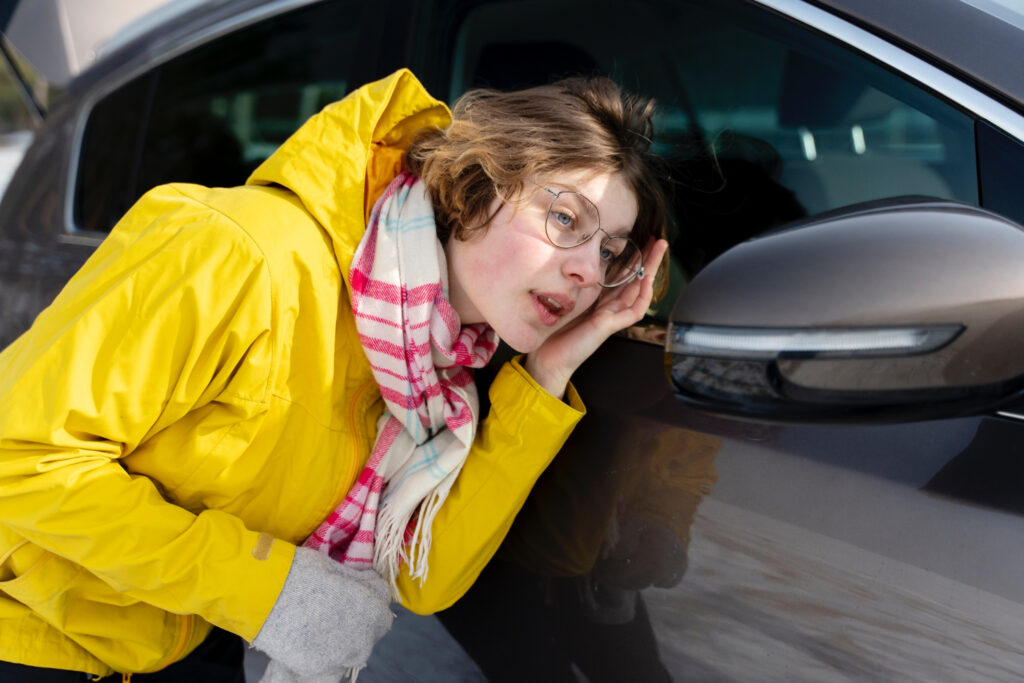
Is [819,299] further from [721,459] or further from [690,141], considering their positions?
[690,141]

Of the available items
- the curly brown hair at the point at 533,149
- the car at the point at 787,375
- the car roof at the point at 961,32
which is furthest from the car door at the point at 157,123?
the car roof at the point at 961,32

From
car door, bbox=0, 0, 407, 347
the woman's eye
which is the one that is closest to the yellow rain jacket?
the woman's eye

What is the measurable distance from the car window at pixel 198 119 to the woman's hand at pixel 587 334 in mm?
950

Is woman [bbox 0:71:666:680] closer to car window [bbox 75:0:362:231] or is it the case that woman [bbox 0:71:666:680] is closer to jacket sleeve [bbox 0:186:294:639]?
jacket sleeve [bbox 0:186:294:639]

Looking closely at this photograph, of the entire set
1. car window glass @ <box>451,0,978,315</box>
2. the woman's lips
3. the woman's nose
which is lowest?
the woman's lips

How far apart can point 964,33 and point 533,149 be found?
1.84ft

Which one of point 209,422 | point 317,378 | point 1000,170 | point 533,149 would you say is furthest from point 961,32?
point 209,422

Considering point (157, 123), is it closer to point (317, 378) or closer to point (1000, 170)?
point (317, 378)

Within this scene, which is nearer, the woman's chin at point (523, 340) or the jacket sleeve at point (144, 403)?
the jacket sleeve at point (144, 403)

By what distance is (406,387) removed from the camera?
4.18 feet

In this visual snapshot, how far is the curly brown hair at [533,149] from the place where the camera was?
130cm

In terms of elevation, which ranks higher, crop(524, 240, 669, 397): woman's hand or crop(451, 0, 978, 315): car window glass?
Result: crop(451, 0, 978, 315): car window glass

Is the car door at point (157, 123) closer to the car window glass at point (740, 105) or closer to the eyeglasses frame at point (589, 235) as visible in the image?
the car window glass at point (740, 105)

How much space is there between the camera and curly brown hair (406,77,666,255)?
130 cm
